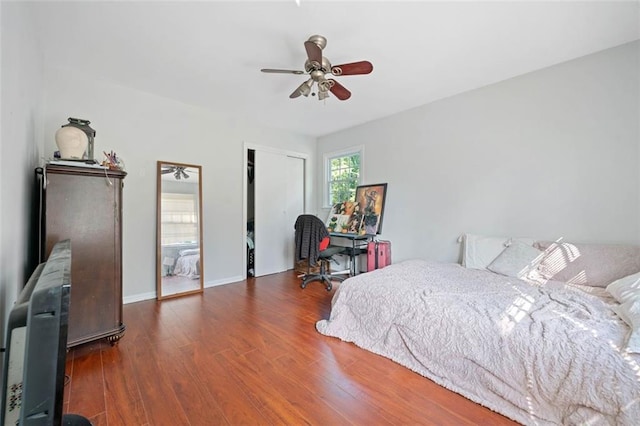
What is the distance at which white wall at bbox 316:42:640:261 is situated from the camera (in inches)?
88.9

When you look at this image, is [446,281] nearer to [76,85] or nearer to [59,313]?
[59,313]

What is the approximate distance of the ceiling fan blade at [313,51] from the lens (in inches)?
72.5

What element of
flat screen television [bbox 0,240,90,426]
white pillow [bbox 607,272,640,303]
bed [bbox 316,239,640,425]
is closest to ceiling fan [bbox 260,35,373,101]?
bed [bbox 316,239,640,425]

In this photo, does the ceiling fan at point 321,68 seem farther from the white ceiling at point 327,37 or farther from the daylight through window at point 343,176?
the daylight through window at point 343,176

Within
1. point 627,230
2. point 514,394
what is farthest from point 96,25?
point 627,230

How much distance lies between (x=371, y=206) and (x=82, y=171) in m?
3.41

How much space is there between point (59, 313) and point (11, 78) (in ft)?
4.98

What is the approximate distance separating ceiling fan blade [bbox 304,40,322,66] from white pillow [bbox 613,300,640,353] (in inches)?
98.0

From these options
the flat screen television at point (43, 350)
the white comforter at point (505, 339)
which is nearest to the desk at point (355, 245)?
the white comforter at point (505, 339)

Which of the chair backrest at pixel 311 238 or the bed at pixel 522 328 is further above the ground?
the chair backrest at pixel 311 238

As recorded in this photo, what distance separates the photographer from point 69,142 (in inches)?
78.5

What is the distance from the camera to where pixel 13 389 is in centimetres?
69

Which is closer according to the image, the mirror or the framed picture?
the mirror

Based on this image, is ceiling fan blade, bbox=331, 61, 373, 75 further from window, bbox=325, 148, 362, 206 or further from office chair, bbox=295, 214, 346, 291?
window, bbox=325, 148, 362, 206
